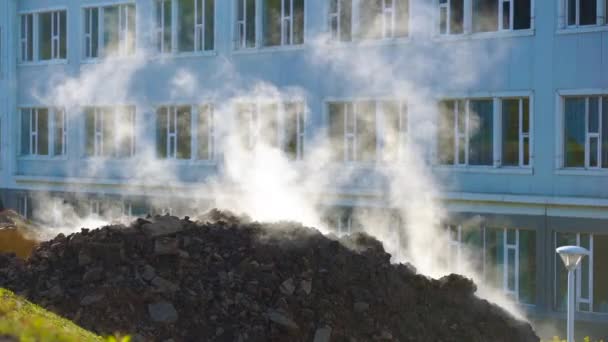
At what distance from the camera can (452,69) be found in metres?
21.3

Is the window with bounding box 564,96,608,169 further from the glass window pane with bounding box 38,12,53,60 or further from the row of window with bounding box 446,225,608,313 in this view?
the glass window pane with bounding box 38,12,53,60

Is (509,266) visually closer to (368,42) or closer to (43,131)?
(368,42)

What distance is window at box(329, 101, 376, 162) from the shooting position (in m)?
22.7

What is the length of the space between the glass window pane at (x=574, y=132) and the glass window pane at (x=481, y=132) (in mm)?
1545

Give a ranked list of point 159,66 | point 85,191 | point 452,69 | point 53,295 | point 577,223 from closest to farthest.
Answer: point 53,295 < point 577,223 < point 452,69 < point 159,66 < point 85,191

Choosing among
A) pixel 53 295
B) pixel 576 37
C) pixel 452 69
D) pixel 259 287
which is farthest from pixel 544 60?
pixel 53 295

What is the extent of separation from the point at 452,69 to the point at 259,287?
1035cm

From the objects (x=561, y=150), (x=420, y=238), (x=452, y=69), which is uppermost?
(x=452, y=69)

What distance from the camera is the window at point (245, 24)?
25.1m

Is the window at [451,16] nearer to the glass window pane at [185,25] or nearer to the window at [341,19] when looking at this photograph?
the window at [341,19]

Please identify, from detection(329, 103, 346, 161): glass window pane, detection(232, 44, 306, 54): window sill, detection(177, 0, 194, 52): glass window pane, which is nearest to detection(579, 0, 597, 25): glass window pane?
detection(329, 103, 346, 161): glass window pane

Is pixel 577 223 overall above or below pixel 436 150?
below

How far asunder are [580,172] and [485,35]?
3427 millimetres

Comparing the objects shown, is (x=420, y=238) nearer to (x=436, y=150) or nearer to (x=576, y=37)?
(x=436, y=150)
